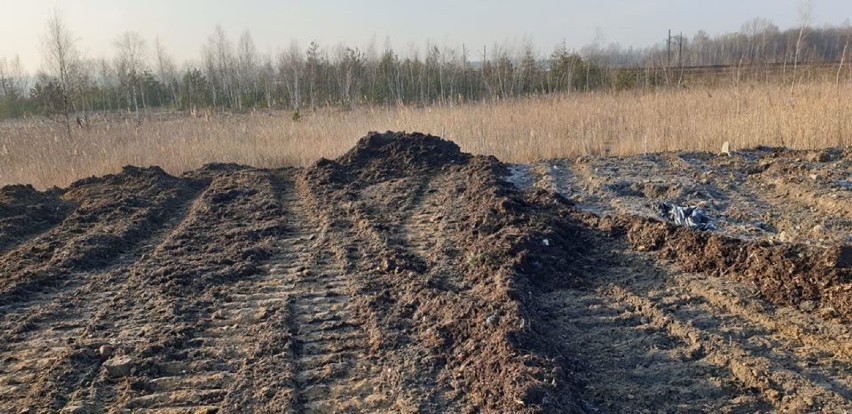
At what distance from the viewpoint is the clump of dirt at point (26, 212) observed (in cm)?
662

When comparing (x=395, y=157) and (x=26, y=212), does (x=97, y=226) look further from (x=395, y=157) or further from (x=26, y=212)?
(x=395, y=157)

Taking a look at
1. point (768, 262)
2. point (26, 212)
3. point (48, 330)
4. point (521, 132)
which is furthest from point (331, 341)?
point (521, 132)

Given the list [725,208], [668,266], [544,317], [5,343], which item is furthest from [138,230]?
[725,208]

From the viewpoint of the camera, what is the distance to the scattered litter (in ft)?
18.6

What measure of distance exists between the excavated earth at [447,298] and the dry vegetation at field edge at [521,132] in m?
1.59

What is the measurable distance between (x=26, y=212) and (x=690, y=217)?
728cm

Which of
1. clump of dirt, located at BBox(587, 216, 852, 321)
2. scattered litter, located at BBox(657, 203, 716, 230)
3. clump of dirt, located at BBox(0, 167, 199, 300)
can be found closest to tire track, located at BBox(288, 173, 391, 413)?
clump of dirt, located at BBox(0, 167, 199, 300)

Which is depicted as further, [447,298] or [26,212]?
[26,212]

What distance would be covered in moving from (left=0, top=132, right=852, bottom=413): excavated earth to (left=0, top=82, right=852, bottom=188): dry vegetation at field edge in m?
1.59

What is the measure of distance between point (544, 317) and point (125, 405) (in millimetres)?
2557

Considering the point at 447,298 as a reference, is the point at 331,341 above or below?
below

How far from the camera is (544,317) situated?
413 centimetres

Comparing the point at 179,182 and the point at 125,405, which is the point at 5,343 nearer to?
the point at 125,405

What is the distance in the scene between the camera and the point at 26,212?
7.25 metres
